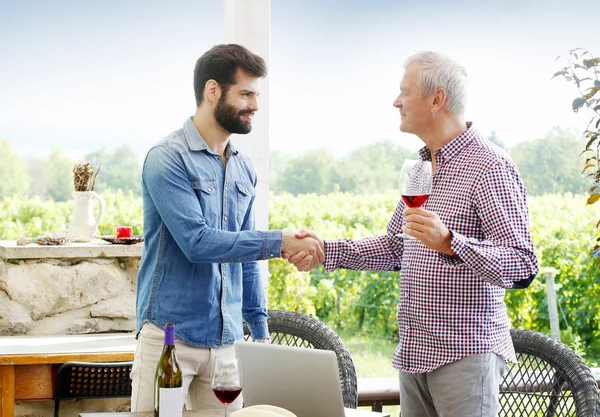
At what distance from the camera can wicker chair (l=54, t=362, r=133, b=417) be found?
2.88 metres

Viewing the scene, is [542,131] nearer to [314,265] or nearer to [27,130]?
[27,130]

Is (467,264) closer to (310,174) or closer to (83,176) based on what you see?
(83,176)

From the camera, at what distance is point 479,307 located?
2.17 metres

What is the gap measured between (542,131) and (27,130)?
4179 millimetres

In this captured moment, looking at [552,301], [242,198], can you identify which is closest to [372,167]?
[552,301]

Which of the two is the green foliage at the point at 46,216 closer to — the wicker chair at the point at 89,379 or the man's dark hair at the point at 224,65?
the wicker chair at the point at 89,379

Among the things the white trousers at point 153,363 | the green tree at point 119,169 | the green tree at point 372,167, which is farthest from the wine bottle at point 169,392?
the green tree at point 372,167

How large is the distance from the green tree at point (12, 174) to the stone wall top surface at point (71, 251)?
216 centimetres

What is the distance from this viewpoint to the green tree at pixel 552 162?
22.2ft

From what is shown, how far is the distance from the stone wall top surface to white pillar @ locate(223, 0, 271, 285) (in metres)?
0.60

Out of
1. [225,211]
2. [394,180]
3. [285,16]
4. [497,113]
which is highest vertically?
[285,16]

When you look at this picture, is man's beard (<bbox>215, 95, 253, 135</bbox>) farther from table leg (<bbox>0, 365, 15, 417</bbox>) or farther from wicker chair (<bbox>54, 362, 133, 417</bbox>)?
table leg (<bbox>0, 365, 15, 417</bbox>)

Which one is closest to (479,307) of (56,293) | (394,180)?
(56,293)

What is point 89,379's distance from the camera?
2.92m
